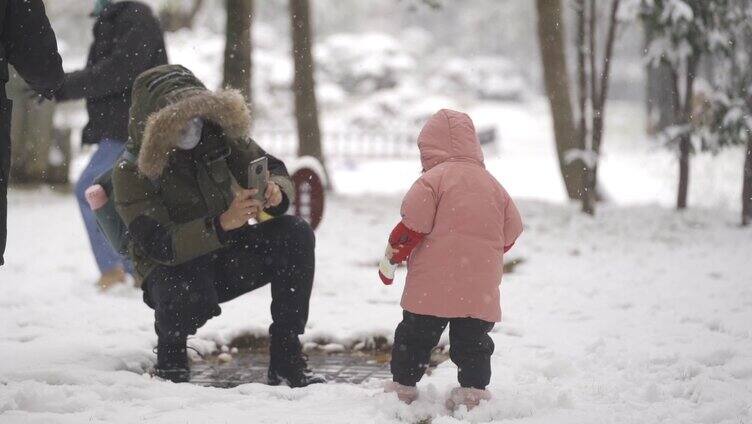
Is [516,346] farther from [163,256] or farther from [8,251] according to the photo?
[8,251]

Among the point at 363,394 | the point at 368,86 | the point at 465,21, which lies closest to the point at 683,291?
the point at 363,394

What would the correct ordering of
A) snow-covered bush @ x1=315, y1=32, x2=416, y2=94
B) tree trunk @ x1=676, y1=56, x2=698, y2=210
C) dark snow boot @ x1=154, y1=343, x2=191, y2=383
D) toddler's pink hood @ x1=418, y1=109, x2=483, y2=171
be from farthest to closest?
snow-covered bush @ x1=315, y1=32, x2=416, y2=94, tree trunk @ x1=676, y1=56, x2=698, y2=210, dark snow boot @ x1=154, y1=343, x2=191, y2=383, toddler's pink hood @ x1=418, y1=109, x2=483, y2=171

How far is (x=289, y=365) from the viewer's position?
3.77m

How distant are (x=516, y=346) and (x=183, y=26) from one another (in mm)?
15671

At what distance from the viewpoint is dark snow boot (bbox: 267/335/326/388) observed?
3.76 metres

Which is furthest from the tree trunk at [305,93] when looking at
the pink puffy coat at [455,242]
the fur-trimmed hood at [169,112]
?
the pink puffy coat at [455,242]

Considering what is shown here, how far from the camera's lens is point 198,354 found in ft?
14.5

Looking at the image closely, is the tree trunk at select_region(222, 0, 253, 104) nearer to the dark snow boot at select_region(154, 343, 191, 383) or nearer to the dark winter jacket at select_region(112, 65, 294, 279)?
the dark winter jacket at select_region(112, 65, 294, 279)

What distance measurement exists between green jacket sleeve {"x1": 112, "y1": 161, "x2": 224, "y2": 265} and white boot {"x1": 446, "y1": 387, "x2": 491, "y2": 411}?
1136 millimetres

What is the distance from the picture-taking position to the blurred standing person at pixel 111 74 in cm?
511

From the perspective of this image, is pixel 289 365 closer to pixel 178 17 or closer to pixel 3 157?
pixel 3 157

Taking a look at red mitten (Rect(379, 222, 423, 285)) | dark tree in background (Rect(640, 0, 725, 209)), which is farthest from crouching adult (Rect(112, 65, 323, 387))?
dark tree in background (Rect(640, 0, 725, 209))

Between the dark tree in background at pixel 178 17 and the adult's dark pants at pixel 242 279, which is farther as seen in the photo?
the dark tree in background at pixel 178 17

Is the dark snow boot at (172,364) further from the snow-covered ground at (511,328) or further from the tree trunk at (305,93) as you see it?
the tree trunk at (305,93)
